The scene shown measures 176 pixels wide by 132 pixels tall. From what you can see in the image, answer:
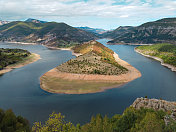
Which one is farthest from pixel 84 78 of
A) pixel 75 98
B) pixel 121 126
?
pixel 121 126

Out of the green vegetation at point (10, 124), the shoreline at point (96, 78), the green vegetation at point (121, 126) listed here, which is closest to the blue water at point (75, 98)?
the shoreline at point (96, 78)

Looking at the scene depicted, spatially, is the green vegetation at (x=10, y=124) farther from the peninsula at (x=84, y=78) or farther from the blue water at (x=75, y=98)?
the peninsula at (x=84, y=78)

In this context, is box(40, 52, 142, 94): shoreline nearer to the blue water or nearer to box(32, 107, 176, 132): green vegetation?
the blue water

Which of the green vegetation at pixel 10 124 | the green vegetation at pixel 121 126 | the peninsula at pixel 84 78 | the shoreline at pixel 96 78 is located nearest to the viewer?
the green vegetation at pixel 121 126

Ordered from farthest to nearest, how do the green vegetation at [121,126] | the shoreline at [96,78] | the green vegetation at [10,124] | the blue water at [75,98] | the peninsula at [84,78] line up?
the shoreline at [96,78], the peninsula at [84,78], the blue water at [75,98], the green vegetation at [10,124], the green vegetation at [121,126]

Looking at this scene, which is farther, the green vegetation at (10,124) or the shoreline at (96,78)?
the shoreline at (96,78)

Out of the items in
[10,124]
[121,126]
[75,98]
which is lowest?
[75,98]

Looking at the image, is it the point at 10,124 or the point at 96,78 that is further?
the point at 96,78

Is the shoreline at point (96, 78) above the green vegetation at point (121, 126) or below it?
below

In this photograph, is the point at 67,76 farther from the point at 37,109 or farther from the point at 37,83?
the point at 37,109

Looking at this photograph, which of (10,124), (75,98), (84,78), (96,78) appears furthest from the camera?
(84,78)

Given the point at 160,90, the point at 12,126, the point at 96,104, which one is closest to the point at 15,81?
the point at 96,104

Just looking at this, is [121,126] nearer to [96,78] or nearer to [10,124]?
[10,124]
